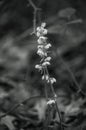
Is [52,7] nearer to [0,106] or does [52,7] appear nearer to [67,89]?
[67,89]

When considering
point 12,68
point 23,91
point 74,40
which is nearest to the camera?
point 23,91

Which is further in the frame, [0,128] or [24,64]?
[24,64]

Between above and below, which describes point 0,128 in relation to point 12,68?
below

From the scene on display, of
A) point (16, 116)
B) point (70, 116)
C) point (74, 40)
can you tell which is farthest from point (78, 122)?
point (74, 40)

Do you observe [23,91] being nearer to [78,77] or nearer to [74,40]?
[78,77]

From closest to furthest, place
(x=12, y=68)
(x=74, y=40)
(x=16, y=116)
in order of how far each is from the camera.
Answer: (x=16, y=116) → (x=12, y=68) → (x=74, y=40)

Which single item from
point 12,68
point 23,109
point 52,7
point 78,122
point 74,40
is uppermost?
point 52,7

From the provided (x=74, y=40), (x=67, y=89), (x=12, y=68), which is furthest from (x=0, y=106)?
(x=74, y=40)
